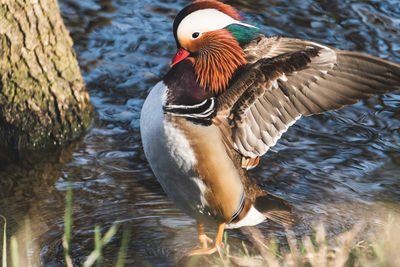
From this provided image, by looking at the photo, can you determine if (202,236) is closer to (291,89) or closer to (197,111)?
(197,111)

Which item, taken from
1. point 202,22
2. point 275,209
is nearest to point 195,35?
point 202,22

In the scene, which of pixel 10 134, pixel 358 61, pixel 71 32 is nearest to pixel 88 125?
pixel 10 134

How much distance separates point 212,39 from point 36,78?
1.73 metres

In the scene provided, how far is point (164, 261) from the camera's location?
3424 mm

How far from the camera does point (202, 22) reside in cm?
304

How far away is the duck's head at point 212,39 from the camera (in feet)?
9.87

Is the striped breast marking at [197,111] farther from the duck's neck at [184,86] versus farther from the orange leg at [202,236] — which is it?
the orange leg at [202,236]

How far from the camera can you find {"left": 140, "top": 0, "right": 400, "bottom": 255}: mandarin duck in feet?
9.58

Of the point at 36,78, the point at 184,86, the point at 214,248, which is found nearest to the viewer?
the point at 184,86

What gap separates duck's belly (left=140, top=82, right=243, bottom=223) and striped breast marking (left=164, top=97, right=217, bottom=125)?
51mm

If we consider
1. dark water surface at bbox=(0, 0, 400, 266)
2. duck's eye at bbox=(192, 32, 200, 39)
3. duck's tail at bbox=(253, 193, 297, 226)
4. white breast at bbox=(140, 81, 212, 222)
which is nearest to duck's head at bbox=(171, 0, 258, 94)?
duck's eye at bbox=(192, 32, 200, 39)

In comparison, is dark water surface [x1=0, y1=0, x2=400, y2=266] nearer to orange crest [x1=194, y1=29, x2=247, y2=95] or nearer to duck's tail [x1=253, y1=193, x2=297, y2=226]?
duck's tail [x1=253, y1=193, x2=297, y2=226]

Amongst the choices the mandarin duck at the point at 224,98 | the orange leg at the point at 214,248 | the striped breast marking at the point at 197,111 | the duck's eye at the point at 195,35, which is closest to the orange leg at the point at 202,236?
the orange leg at the point at 214,248

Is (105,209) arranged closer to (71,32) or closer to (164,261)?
(164,261)
